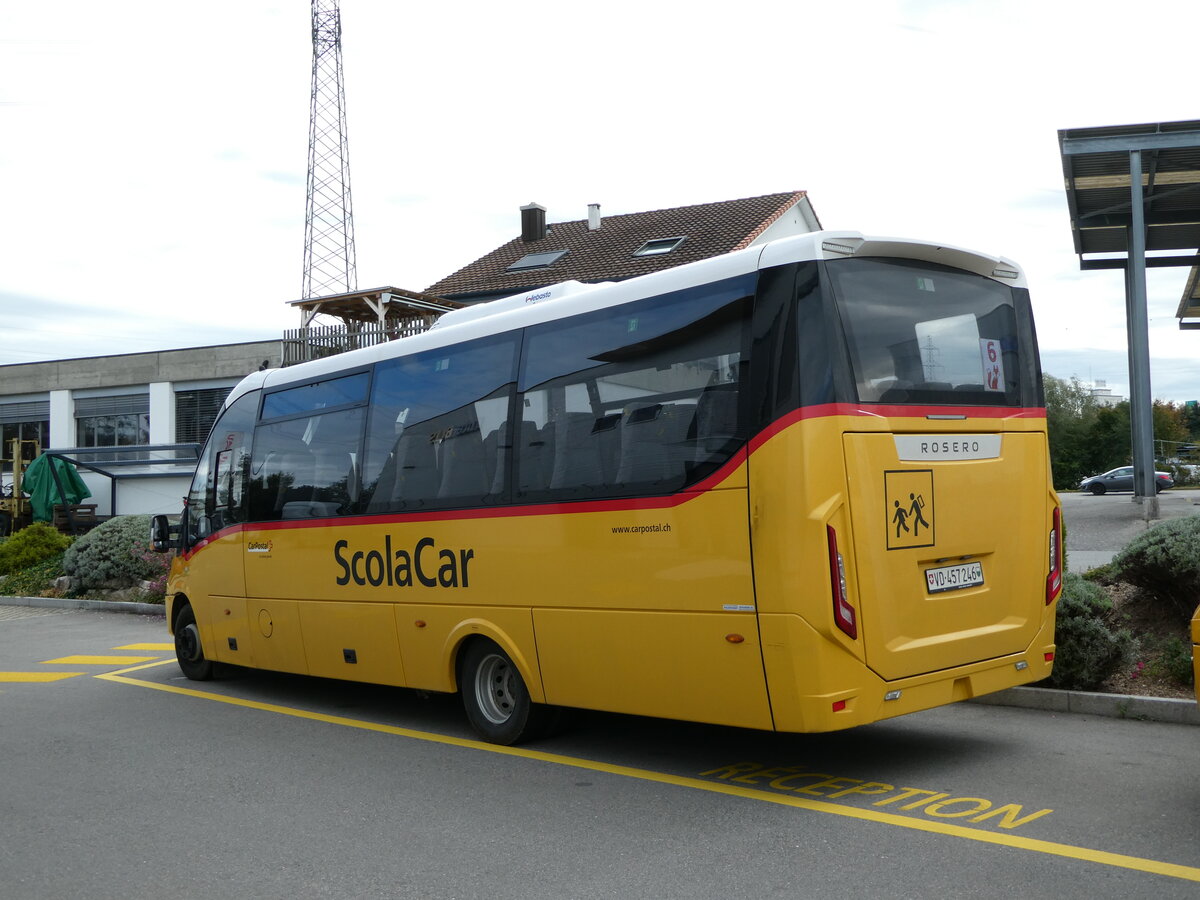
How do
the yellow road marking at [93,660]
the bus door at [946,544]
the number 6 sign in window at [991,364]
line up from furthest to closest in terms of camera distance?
the yellow road marking at [93,660] < the number 6 sign in window at [991,364] < the bus door at [946,544]

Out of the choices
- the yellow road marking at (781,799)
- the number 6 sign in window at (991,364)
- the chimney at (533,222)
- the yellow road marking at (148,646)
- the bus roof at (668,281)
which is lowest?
the yellow road marking at (781,799)

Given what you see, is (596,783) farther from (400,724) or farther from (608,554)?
(400,724)

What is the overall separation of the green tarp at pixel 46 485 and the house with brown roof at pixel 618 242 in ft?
46.1

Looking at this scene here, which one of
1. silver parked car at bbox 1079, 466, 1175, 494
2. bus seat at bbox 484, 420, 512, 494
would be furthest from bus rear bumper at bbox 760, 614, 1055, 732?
silver parked car at bbox 1079, 466, 1175, 494

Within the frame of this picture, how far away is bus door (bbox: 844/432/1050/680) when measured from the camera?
6.19 metres

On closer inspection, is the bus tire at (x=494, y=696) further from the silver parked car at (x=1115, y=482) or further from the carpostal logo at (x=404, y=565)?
the silver parked car at (x=1115, y=482)

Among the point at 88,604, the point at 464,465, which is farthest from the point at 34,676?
the point at 88,604

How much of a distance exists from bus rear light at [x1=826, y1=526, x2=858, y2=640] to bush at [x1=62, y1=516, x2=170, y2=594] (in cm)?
1663

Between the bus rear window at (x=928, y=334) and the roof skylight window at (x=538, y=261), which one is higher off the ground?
the roof skylight window at (x=538, y=261)

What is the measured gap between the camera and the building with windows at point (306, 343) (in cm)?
3191

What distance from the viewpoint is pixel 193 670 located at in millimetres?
11656

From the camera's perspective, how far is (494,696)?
8.23m

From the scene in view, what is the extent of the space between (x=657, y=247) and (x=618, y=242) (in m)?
2.42

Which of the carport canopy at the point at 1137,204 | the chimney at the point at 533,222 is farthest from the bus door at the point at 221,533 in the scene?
the chimney at the point at 533,222
